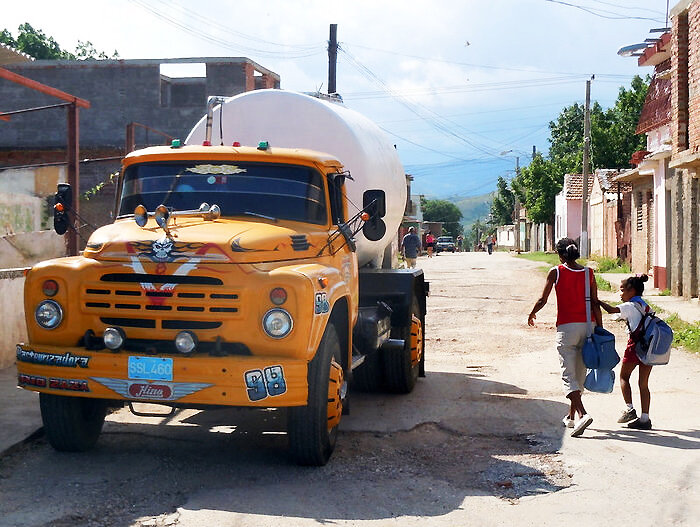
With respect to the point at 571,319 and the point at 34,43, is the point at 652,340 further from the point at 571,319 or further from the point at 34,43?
the point at 34,43

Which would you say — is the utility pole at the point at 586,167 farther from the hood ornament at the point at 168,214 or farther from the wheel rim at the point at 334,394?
the wheel rim at the point at 334,394

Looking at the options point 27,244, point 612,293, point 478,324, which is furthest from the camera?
point 612,293

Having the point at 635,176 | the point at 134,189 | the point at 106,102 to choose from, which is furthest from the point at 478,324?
the point at 106,102

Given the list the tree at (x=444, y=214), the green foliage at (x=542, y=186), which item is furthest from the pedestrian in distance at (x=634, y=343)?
the tree at (x=444, y=214)

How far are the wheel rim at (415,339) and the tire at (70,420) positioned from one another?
13.0ft

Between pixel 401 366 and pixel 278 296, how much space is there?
3.71 m

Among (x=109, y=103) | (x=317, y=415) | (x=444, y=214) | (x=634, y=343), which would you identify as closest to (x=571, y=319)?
(x=634, y=343)

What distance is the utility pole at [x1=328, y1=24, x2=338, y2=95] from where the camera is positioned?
112 feet

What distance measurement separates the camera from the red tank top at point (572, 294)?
8352mm

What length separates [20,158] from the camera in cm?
2912

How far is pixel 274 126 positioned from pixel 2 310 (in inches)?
152

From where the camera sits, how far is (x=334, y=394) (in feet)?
22.9

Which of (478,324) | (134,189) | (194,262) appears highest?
(134,189)

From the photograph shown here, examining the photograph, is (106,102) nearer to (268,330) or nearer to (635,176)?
(635,176)
